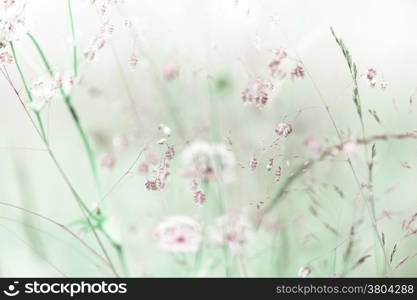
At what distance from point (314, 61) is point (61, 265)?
66cm

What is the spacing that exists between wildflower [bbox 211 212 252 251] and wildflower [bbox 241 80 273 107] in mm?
229

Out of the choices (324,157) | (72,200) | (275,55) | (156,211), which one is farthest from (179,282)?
(275,55)

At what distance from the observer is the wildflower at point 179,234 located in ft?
4.36

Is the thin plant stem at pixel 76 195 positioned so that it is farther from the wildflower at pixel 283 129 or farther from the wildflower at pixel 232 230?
the wildflower at pixel 283 129

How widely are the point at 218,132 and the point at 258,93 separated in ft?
0.38

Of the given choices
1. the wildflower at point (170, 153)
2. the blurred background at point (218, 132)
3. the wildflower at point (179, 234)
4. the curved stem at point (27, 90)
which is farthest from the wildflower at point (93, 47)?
the wildflower at point (179, 234)

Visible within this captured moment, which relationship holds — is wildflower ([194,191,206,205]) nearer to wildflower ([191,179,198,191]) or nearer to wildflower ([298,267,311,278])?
wildflower ([191,179,198,191])

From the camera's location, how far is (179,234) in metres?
1.33

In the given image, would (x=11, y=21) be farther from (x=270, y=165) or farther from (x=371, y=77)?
(x=371, y=77)

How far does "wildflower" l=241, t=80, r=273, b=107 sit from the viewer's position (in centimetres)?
127

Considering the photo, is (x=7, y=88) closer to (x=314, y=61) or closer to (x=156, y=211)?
(x=156, y=211)

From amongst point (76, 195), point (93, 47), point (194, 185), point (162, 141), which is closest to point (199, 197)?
point (194, 185)

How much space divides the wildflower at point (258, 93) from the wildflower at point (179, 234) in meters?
0.27

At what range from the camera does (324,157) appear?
1.32 metres
